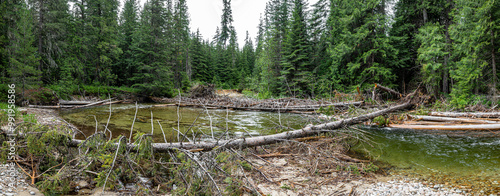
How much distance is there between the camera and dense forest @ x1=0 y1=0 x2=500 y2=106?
32.9 feet

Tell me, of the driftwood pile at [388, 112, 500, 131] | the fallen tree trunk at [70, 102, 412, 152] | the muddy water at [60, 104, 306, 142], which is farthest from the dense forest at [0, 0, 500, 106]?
the fallen tree trunk at [70, 102, 412, 152]

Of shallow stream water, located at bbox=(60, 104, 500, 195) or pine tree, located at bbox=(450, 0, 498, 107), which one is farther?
pine tree, located at bbox=(450, 0, 498, 107)

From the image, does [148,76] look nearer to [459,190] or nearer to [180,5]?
[459,190]

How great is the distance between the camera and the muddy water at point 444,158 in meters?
3.39

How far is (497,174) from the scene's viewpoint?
3.59 m

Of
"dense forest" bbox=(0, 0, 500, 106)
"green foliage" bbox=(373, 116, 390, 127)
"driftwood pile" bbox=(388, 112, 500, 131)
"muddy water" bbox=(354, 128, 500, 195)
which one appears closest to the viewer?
"muddy water" bbox=(354, 128, 500, 195)

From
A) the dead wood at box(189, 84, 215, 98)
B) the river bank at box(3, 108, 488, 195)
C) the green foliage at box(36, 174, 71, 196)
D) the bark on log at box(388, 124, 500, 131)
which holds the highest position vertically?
the dead wood at box(189, 84, 215, 98)

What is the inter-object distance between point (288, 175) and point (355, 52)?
56.0 ft

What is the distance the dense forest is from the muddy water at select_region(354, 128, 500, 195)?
596 cm

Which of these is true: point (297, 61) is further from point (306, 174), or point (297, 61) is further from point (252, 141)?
point (306, 174)

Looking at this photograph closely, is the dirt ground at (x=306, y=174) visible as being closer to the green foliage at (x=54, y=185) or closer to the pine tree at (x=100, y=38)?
the green foliage at (x=54, y=185)

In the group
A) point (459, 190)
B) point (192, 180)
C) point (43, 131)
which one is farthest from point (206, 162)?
point (459, 190)

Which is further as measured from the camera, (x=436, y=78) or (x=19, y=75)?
(x=436, y=78)

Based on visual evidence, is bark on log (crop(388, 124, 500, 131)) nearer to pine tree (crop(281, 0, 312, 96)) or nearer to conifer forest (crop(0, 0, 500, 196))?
conifer forest (crop(0, 0, 500, 196))
